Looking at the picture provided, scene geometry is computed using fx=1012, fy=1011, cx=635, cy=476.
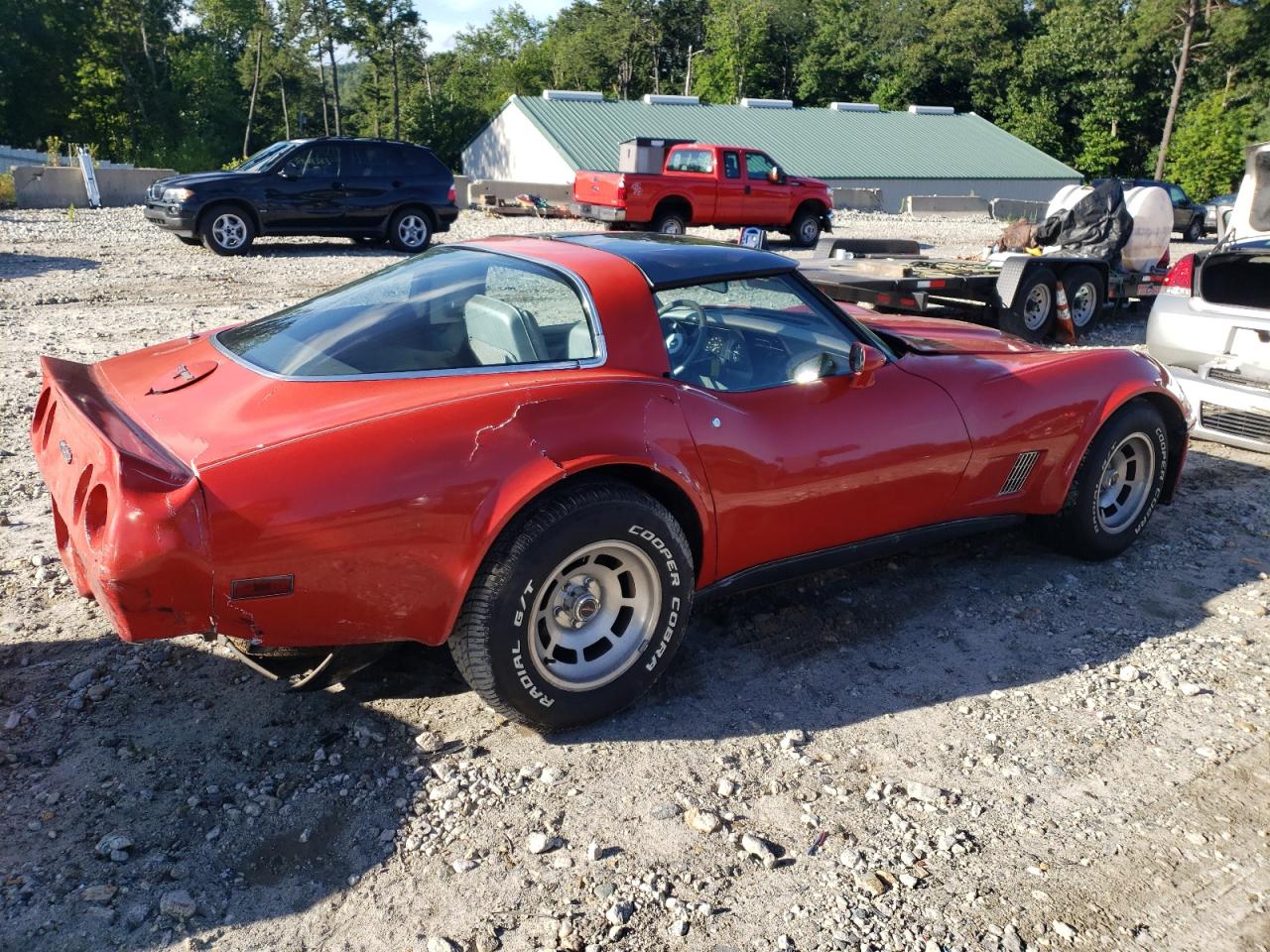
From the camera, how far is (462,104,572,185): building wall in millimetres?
37812

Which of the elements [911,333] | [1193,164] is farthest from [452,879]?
[1193,164]

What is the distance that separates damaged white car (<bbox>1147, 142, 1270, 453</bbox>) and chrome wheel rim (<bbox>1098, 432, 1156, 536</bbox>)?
1947mm

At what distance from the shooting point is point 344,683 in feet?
11.4

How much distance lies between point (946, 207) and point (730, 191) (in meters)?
15.4

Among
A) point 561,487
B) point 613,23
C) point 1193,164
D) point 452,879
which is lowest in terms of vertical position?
point 452,879

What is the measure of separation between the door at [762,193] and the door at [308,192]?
28.8 ft

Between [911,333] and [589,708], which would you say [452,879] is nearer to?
[589,708]

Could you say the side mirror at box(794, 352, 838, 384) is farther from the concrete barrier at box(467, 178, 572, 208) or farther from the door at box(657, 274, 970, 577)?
the concrete barrier at box(467, 178, 572, 208)

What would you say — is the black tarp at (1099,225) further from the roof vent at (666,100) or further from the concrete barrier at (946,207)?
the roof vent at (666,100)

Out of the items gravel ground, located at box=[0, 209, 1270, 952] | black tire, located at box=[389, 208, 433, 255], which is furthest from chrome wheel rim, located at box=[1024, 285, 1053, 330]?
black tire, located at box=[389, 208, 433, 255]

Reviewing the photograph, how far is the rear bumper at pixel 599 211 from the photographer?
19436mm

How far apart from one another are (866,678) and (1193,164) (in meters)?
51.8

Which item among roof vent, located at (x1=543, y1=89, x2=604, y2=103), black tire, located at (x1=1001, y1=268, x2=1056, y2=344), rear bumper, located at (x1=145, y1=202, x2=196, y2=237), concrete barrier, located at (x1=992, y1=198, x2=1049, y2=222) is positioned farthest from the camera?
→ roof vent, located at (x1=543, y1=89, x2=604, y2=103)

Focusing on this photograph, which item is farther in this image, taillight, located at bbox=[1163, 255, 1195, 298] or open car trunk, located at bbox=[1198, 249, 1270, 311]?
taillight, located at bbox=[1163, 255, 1195, 298]
